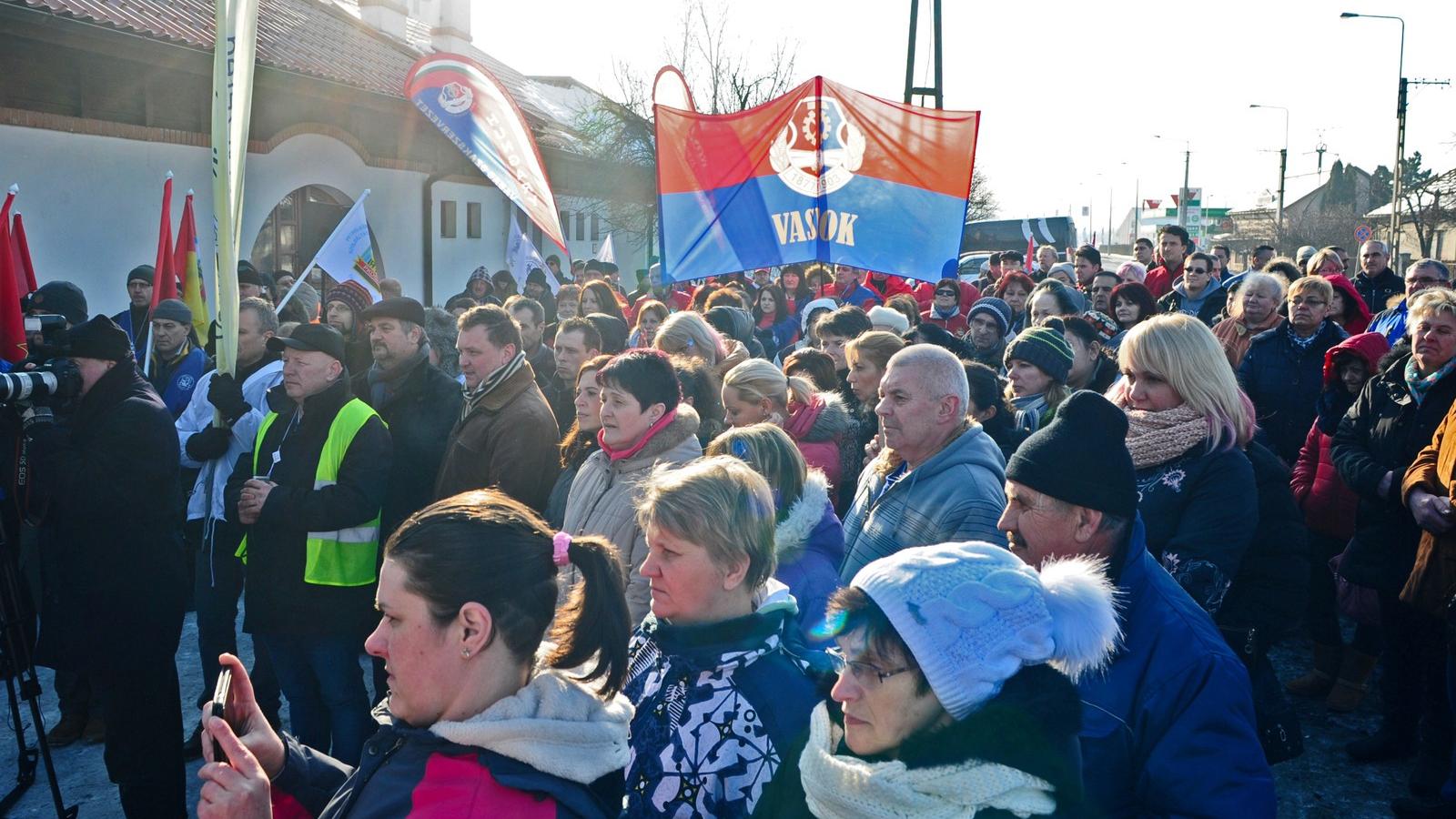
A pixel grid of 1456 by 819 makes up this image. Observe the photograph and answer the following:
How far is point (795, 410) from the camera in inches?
191

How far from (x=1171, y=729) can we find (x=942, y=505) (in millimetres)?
1291

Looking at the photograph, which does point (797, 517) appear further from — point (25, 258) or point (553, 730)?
point (25, 258)

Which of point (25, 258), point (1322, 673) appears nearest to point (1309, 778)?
point (1322, 673)

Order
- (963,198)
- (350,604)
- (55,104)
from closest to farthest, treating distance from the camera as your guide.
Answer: (350,604) → (963,198) → (55,104)

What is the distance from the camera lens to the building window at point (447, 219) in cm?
1941

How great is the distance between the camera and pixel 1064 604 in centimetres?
183

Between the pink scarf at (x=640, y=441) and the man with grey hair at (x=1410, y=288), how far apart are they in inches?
191

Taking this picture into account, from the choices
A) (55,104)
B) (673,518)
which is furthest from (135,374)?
(55,104)

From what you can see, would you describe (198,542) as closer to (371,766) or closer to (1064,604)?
(371,766)

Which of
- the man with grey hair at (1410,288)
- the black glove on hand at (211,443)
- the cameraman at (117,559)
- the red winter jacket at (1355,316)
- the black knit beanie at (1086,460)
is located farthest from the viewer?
the red winter jacket at (1355,316)

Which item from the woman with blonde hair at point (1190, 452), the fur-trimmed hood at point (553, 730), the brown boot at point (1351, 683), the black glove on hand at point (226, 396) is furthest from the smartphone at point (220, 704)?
the brown boot at point (1351, 683)

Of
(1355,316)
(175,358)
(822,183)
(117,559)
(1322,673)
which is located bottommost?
(1322,673)

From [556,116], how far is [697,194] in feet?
70.6

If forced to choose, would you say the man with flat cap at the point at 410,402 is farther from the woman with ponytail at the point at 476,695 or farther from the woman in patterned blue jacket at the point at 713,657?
the woman with ponytail at the point at 476,695
